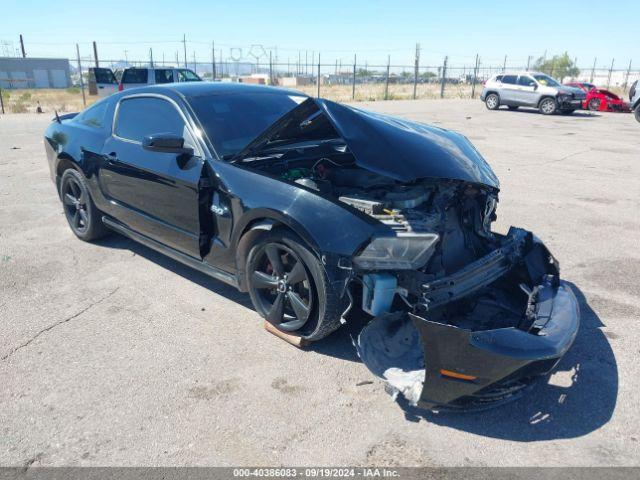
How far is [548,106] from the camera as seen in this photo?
20.8 metres

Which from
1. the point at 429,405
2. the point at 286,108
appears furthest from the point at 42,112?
the point at 429,405

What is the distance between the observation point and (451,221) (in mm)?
3473

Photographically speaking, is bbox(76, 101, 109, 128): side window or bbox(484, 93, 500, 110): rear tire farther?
bbox(484, 93, 500, 110): rear tire

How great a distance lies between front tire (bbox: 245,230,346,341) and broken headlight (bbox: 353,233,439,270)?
12.0 inches

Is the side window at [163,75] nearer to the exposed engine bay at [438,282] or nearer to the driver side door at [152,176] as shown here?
the driver side door at [152,176]

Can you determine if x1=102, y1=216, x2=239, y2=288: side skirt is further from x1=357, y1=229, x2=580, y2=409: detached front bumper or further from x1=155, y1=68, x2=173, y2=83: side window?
x1=155, y1=68, x2=173, y2=83: side window

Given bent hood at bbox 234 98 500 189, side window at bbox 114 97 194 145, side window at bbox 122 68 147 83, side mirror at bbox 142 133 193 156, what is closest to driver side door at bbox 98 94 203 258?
side window at bbox 114 97 194 145

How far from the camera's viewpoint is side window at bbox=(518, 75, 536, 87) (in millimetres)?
21070

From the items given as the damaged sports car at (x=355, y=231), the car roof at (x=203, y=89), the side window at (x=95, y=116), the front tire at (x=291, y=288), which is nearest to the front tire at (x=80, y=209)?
the side window at (x=95, y=116)

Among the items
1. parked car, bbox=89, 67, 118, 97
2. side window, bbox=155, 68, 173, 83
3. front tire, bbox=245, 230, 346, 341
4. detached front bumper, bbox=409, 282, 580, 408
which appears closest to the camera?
detached front bumper, bbox=409, 282, 580, 408

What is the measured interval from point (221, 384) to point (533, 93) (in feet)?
70.0

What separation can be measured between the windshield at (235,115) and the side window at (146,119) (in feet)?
0.63

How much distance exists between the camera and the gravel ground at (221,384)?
2564mm

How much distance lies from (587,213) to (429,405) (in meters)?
5.06
